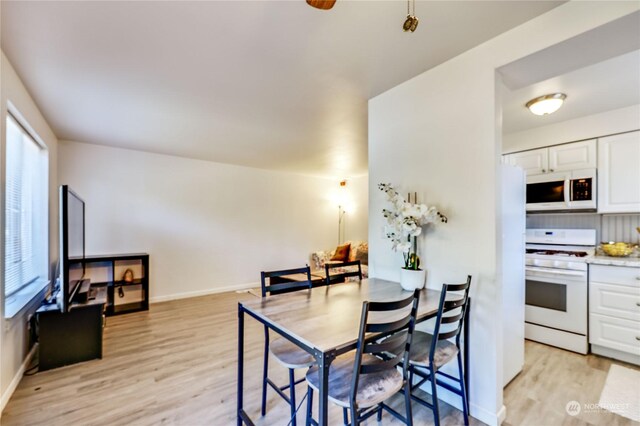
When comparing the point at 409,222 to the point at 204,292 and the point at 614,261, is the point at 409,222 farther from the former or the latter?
the point at 204,292

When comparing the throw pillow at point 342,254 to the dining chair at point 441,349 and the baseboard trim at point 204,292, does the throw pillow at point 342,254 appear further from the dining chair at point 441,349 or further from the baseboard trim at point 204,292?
the dining chair at point 441,349

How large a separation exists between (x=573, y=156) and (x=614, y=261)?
1212 millimetres

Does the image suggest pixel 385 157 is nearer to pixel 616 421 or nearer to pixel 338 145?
pixel 338 145

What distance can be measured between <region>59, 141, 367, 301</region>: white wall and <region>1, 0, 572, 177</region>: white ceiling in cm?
109

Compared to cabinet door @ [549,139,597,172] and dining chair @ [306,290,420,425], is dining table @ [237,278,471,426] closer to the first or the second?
dining chair @ [306,290,420,425]

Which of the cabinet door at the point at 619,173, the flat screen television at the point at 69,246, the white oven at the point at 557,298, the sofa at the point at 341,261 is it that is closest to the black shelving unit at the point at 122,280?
the flat screen television at the point at 69,246

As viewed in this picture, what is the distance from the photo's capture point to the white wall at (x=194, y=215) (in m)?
4.14

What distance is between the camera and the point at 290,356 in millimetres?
1615

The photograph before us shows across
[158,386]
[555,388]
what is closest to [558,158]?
[555,388]

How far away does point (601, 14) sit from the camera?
1404 millimetres

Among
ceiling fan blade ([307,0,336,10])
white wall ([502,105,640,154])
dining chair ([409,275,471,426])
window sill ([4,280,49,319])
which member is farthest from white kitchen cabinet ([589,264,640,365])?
window sill ([4,280,49,319])

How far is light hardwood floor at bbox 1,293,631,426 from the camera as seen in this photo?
6.10 ft

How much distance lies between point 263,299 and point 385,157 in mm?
1592

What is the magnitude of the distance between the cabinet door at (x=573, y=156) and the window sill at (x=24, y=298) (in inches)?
211
